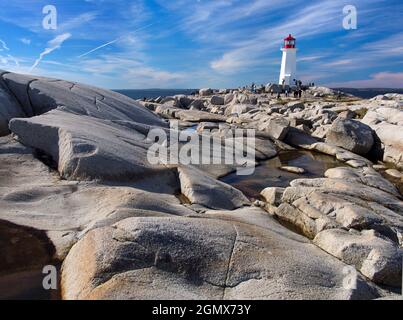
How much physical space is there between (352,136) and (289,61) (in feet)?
245

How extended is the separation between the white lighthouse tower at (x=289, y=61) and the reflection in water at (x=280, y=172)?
7370 centimetres

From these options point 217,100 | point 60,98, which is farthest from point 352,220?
point 217,100

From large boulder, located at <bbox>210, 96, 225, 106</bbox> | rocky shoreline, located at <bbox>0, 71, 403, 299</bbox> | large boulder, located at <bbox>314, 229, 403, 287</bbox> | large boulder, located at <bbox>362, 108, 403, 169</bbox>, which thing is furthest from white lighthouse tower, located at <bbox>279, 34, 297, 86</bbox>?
large boulder, located at <bbox>314, 229, 403, 287</bbox>

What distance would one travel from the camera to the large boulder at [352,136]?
91.7 ft

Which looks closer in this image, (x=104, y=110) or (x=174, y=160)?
(x=174, y=160)

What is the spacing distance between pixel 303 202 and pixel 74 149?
9.17 meters

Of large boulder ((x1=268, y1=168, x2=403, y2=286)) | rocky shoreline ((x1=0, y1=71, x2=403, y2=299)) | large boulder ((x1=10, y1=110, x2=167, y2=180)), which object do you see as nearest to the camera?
rocky shoreline ((x1=0, y1=71, x2=403, y2=299))

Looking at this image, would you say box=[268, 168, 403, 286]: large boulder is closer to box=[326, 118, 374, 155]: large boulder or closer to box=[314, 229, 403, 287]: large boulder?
box=[314, 229, 403, 287]: large boulder

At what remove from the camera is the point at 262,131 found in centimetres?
3161

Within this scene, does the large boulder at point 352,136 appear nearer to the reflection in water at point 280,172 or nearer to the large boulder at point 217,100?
the reflection in water at point 280,172

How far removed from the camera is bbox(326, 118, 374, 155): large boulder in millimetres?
27953

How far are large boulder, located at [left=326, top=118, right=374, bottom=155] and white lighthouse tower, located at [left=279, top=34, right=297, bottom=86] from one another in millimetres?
71047
